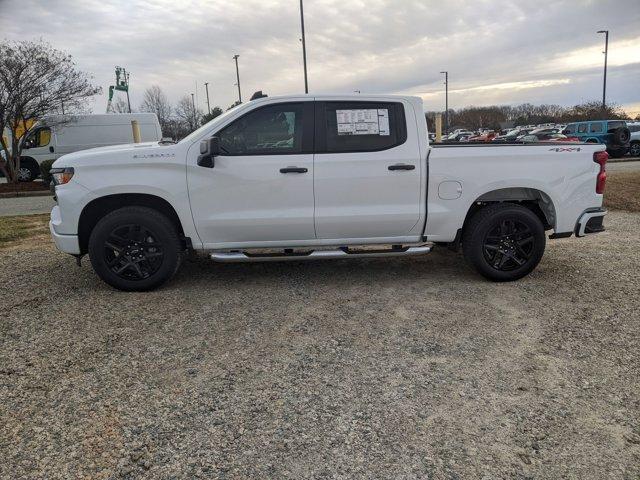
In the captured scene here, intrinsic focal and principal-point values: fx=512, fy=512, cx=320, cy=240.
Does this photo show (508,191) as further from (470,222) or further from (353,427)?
(353,427)

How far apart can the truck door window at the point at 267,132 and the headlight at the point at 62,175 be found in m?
1.41

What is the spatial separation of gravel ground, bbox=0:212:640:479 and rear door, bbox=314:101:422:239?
0.70 metres

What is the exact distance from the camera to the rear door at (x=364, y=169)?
4.81m

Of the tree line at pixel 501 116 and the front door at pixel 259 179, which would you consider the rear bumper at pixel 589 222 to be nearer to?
the front door at pixel 259 179

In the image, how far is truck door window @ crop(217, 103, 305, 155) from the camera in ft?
A: 15.7

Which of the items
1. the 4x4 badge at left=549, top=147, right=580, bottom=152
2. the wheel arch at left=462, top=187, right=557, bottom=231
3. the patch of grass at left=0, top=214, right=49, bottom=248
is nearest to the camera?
the 4x4 badge at left=549, top=147, right=580, bottom=152

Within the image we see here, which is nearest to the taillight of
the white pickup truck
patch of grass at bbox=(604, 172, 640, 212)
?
the white pickup truck

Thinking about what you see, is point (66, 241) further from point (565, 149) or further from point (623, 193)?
point (623, 193)

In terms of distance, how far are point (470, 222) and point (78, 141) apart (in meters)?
16.0

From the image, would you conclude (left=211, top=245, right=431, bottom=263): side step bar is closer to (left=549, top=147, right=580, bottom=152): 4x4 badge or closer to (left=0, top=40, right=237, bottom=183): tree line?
(left=549, top=147, right=580, bottom=152): 4x4 badge

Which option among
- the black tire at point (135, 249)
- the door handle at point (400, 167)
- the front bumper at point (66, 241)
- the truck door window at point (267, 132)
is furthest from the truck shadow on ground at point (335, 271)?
the truck door window at point (267, 132)

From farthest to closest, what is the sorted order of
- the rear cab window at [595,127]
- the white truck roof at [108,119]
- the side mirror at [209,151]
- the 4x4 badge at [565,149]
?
the rear cab window at [595,127]
the white truck roof at [108,119]
the 4x4 badge at [565,149]
the side mirror at [209,151]

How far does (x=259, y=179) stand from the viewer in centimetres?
475

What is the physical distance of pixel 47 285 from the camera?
207 inches
